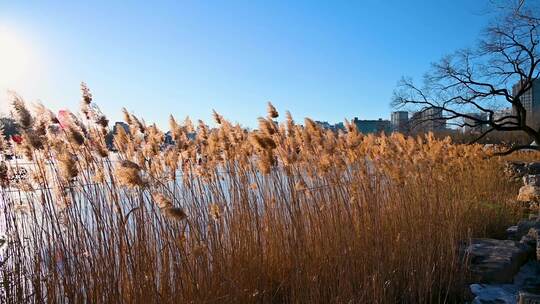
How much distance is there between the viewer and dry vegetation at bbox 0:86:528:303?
212 cm

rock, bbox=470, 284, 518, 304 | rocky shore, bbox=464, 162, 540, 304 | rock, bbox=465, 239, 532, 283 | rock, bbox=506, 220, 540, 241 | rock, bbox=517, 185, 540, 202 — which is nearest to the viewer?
rock, bbox=470, 284, 518, 304

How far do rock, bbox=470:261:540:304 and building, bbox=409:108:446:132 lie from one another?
17413mm

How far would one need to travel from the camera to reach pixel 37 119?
224 cm

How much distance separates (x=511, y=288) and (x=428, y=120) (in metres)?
18.4

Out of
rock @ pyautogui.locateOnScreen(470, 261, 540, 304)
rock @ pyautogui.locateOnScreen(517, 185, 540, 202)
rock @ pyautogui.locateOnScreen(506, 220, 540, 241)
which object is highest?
rock @ pyautogui.locateOnScreen(517, 185, 540, 202)

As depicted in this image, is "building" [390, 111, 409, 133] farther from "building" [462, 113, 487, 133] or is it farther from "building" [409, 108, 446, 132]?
"building" [462, 113, 487, 133]

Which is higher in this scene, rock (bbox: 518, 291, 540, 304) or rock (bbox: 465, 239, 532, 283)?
rock (bbox: 518, 291, 540, 304)

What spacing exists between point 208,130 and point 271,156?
3.92 feet

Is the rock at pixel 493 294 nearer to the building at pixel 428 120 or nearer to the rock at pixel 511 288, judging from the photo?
the rock at pixel 511 288

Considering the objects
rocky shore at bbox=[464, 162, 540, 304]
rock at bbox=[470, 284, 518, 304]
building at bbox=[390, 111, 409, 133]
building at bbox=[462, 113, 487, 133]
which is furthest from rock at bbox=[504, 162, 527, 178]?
building at bbox=[390, 111, 409, 133]

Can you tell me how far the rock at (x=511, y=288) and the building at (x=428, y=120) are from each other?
17413mm

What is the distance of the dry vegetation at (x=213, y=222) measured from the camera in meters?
2.12

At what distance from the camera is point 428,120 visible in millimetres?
20484

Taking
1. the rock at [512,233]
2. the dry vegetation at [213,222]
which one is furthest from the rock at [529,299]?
the rock at [512,233]
